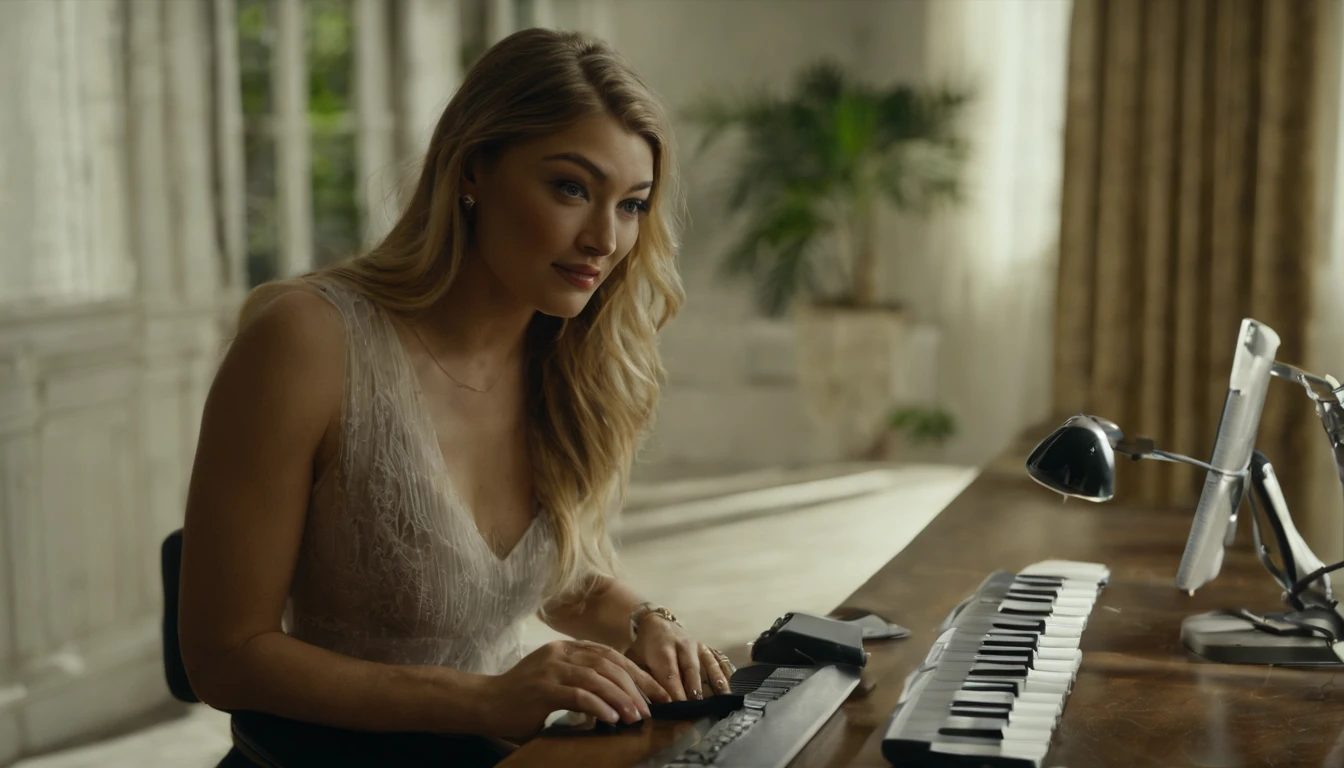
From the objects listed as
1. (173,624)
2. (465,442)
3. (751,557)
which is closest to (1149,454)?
(465,442)

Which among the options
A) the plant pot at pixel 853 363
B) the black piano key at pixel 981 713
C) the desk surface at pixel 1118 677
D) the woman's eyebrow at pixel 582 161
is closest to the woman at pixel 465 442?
the woman's eyebrow at pixel 582 161

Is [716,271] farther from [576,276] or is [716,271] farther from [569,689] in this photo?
[569,689]

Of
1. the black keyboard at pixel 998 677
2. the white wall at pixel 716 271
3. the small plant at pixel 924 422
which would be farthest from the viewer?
the white wall at pixel 716 271

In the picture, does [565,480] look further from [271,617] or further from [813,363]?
[813,363]

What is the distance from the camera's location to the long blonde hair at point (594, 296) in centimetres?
160

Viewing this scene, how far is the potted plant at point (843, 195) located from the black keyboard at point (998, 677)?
3.95 meters

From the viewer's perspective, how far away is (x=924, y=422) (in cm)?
591

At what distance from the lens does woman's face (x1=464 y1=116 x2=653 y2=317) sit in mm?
1579

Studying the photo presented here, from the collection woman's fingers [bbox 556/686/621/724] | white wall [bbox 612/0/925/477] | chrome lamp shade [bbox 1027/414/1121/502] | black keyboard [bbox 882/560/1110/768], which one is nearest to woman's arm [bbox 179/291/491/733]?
woman's fingers [bbox 556/686/621/724]

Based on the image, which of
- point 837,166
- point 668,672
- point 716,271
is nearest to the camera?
point 668,672

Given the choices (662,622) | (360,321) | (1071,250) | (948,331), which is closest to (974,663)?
(662,622)

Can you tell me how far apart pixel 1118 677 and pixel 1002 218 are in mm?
4732

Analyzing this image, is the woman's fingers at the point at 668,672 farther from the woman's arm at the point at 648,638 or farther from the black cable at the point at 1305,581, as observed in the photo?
the black cable at the point at 1305,581

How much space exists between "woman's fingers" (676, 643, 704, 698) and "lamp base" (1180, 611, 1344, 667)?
1.99 ft
